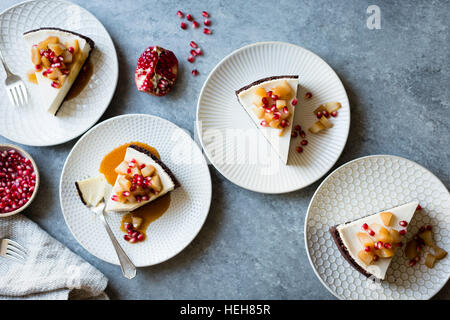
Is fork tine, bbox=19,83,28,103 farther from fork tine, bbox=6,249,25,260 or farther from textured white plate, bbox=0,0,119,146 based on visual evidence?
fork tine, bbox=6,249,25,260

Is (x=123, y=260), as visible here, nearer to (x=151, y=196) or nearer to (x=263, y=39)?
(x=151, y=196)

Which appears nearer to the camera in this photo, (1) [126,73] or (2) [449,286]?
Result: (2) [449,286]

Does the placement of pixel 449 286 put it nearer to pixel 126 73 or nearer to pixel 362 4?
pixel 362 4

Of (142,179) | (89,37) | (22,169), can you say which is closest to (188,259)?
(142,179)

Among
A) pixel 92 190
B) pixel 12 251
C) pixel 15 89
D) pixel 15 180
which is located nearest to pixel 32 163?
pixel 15 180

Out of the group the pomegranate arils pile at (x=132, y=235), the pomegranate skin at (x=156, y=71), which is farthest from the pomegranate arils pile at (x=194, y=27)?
the pomegranate arils pile at (x=132, y=235)

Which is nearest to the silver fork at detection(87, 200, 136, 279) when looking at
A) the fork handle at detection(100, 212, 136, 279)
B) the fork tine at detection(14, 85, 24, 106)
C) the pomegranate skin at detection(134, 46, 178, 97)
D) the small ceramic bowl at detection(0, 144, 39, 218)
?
the fork handle at detection(100, 212, 136, 279)
